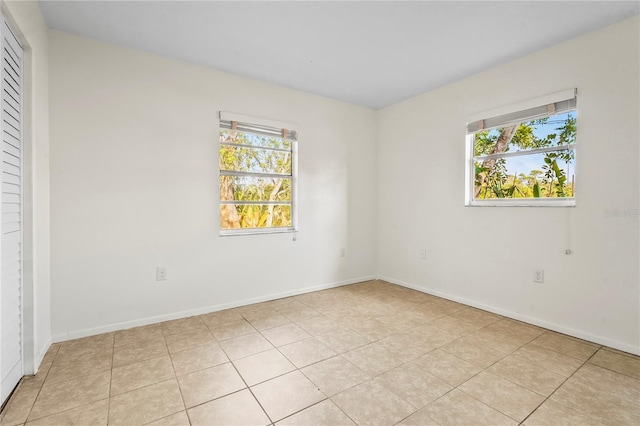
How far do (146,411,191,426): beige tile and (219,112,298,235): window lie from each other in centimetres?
186

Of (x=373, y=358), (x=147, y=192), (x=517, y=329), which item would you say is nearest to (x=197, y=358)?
(x=373, y=358)

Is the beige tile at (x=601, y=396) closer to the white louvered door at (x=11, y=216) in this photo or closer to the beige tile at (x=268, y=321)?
the beige tile at (x=268, y=321)

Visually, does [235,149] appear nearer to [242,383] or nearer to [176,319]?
[176,319]

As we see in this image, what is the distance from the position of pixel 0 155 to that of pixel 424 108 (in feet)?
12.5

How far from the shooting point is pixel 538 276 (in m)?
2.78

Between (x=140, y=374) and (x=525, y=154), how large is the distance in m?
3.67

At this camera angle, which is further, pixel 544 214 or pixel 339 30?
pixel 544 214

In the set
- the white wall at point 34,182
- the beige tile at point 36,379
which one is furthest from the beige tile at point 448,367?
the white wall at point 34,182

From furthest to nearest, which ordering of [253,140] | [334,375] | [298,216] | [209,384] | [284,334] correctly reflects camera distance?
[298,216] < [253,140] < [284,334] < [334,375] < [209,384]

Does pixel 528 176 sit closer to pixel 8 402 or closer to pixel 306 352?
pixel 306 352

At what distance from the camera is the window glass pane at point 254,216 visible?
3.30m

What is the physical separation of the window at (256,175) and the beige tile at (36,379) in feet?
5.41

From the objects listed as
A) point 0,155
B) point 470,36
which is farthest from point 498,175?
point 0,155

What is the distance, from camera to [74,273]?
2.48m
